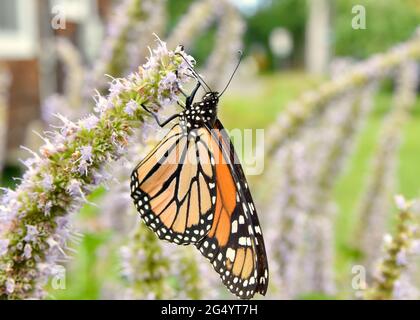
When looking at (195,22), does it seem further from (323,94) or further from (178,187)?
(178,187)

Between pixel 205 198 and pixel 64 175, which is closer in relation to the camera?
pixel 64 175

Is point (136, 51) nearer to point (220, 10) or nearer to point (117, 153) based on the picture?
point (220, 10)

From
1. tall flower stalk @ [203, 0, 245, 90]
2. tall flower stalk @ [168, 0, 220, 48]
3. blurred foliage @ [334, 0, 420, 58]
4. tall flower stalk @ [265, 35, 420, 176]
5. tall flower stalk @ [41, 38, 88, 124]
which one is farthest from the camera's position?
blurred foliage @ [334, 0, 420, 58]

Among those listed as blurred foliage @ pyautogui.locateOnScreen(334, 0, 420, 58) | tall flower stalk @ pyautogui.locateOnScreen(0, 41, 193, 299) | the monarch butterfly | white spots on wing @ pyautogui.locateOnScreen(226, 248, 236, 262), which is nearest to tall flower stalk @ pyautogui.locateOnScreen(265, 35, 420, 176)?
the monarch butterfly

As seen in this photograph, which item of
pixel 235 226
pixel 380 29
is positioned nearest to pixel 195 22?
pixel 235 226

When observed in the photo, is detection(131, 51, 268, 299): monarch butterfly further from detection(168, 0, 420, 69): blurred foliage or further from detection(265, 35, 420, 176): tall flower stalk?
detection(168, 0, 420, 69): blurred foliage

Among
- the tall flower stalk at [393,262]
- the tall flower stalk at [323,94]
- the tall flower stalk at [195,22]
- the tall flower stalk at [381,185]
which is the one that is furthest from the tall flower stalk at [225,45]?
the tall flower stalk at [393,262]

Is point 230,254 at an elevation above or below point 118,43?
below
